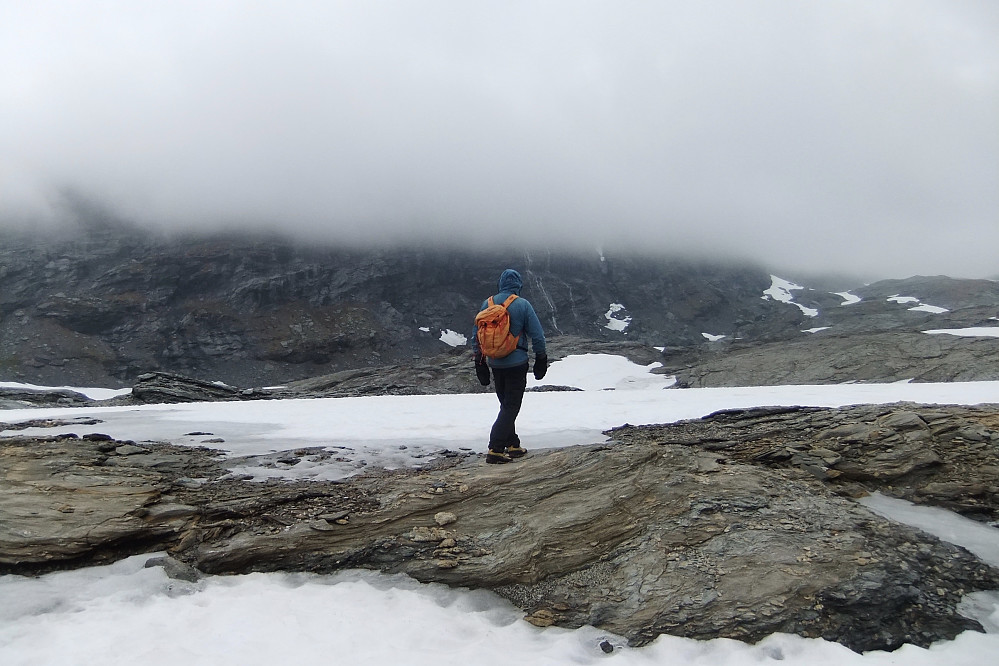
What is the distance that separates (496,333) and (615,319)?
132 metres

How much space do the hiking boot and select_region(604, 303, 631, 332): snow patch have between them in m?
126

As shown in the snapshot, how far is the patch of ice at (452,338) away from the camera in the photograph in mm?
117875

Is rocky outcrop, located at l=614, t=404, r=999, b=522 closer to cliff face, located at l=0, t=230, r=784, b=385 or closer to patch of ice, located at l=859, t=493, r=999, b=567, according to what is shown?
patch of ice, located at l=859, t=493, r=999, b=567

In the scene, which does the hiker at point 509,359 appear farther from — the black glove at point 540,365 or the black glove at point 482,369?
the black glove at point 482,369

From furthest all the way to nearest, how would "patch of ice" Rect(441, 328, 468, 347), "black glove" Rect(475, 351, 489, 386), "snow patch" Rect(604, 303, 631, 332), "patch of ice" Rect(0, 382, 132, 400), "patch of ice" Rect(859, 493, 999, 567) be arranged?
"snow patch" Rect(604, 303, 631, 332)
"patch of ice" Rect(441, 328, 468, 347)
"patch of ice" Rect(0, 382, 132, 400)
"black glove" Rect(475, 351, 489, 386)
"patch of ice" Rect(859, 493, 999, 567)

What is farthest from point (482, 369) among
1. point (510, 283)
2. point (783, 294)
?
point (783, 294)

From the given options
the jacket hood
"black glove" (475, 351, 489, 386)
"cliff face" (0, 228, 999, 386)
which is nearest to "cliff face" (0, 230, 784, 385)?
"cliff face" (0, 228, 999, 386)

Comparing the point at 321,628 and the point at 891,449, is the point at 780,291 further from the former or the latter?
the point at 321,628

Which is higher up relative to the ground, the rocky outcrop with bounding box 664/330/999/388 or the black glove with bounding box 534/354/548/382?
the black glove with bounding box 534/354/548/382

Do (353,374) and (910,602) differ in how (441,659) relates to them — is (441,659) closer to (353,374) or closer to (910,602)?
(910,602)

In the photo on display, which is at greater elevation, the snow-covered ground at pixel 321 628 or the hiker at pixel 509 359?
the hiker at pixel 509 359

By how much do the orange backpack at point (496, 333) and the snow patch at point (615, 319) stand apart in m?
126

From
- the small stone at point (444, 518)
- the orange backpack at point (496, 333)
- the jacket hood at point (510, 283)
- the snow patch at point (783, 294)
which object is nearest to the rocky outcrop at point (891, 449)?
the orange backpack at point (496, 333)

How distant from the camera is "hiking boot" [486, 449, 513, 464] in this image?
7.58 metres
